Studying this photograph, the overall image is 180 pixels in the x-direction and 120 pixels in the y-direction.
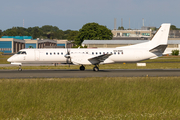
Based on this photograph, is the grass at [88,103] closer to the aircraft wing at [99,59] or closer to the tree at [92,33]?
the aircraft wing at [99,59]

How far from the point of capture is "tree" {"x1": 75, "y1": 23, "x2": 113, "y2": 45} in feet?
409

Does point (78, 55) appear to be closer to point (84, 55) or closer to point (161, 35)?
point (84, 55)

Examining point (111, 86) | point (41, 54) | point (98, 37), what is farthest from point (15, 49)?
point (111, 86)

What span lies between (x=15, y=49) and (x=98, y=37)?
59.4 metres

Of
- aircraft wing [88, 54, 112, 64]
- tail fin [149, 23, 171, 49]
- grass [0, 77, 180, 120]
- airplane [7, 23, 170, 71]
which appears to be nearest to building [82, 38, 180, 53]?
tail fin [149, 23, 171, 49]

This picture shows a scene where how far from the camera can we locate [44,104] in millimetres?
13453

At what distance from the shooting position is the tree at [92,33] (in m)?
125

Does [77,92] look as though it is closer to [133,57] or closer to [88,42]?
[133,57]

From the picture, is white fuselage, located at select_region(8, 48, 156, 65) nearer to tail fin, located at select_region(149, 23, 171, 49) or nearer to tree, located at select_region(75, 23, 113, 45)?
tail fin, located at select_region(149, 23, 171, 49)

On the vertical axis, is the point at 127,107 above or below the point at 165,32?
below

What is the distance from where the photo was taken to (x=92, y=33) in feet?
405

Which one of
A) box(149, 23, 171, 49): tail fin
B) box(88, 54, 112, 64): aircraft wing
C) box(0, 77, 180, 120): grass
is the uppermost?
box(149, 23, 171, 49): tail fin

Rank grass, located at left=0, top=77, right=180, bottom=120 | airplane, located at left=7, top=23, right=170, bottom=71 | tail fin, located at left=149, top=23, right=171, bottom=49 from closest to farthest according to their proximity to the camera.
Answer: grass, located at left=0, top=77, right=180, bottom=120 < airplane, located at left=7, top=23, right=170, bottom=71 < tail fin, located at left=149, top=23, right=171, bottom=49

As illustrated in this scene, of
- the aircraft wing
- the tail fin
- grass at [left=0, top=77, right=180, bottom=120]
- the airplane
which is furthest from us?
the tail fin
